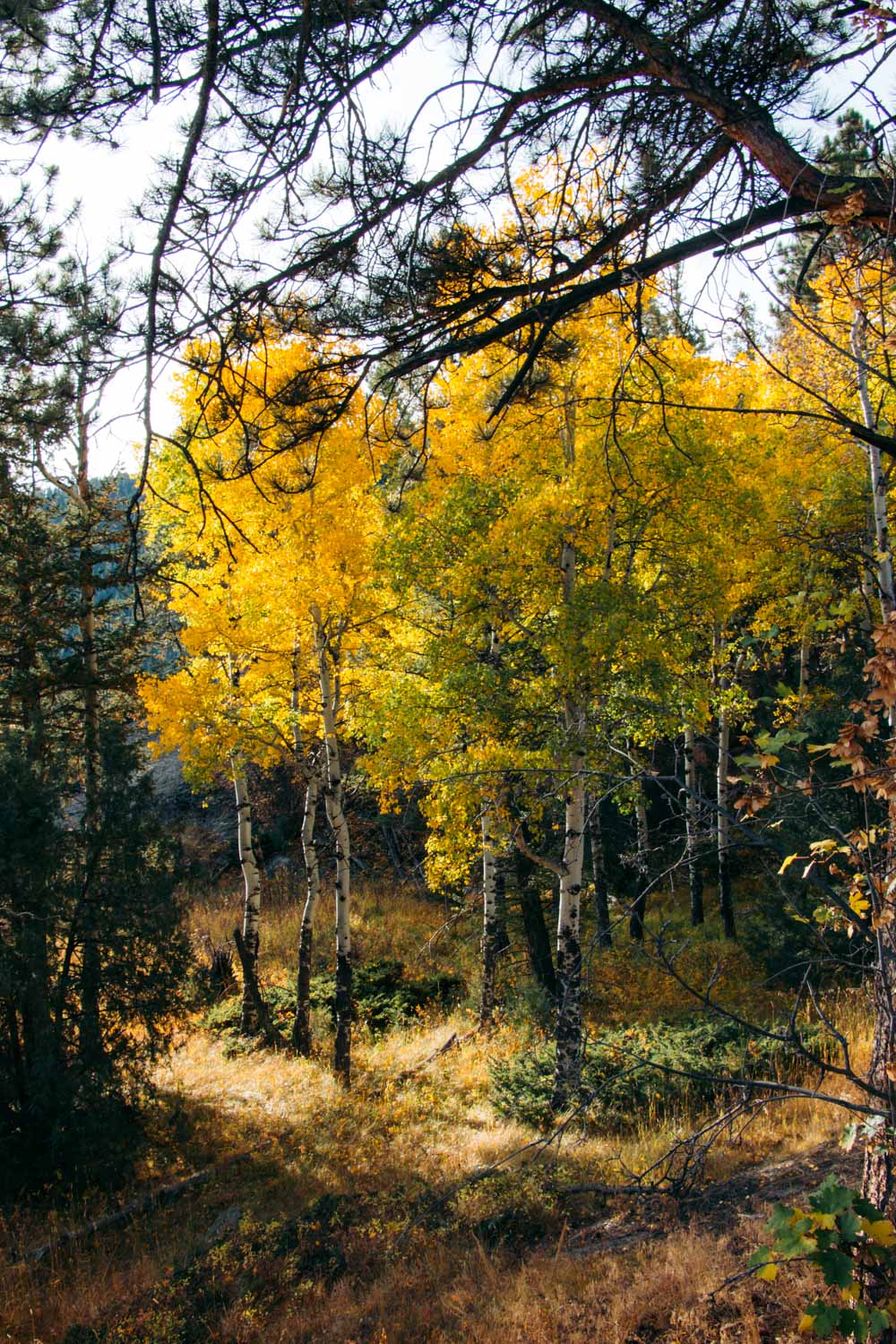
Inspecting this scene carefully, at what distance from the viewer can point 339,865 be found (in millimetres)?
11383

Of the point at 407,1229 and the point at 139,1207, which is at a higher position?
the point at 407,1229

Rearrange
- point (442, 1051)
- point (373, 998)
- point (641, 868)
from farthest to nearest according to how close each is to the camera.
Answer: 1. point (373, 998)
2. point (442, 1051)
3. point (641, 868)

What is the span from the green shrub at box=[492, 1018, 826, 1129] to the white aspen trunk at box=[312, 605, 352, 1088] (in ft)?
6.86

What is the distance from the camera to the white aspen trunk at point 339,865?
1102 cm

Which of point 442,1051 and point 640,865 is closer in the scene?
point 640,865

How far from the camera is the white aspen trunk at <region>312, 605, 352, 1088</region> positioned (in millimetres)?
11023

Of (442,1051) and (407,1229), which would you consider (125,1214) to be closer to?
(442,1051)

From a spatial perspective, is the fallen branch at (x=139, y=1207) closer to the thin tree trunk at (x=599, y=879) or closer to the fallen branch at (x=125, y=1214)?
the fallen branch at (x=125, y=1214)

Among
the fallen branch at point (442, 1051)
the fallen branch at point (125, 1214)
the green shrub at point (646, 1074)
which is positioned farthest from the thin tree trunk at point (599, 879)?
the fallen branch at point (125, 1214)

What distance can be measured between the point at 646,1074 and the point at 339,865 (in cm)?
458

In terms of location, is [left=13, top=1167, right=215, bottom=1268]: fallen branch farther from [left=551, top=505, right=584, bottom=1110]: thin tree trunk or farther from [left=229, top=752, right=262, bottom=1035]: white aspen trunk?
[left=229, top=752, right=262, bottom=1035]: white aspen trunk

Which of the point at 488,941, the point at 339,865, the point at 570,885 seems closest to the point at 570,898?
the point at 570,885

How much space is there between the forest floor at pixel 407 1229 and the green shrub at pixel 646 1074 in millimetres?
278

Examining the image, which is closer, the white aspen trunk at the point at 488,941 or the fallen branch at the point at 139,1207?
the fallen branch at the point at 139,1207
